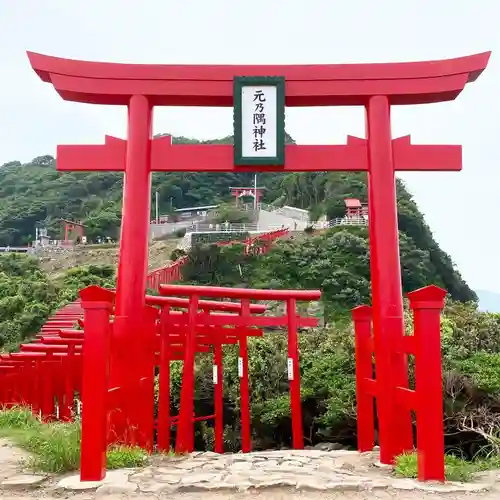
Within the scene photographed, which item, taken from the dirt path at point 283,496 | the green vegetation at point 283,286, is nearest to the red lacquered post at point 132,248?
the green vegetation at point 283,286

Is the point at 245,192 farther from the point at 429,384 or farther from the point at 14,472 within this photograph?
the point at 429,384

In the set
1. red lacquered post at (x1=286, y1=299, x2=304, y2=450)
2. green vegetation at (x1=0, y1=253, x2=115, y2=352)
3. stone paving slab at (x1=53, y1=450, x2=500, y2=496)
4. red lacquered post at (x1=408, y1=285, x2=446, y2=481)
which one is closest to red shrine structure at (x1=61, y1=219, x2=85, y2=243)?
green vegetation at (x1=0, y1=253, x2=115, y2=352)

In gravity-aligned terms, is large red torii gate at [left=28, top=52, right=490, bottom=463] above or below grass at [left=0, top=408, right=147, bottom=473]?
above

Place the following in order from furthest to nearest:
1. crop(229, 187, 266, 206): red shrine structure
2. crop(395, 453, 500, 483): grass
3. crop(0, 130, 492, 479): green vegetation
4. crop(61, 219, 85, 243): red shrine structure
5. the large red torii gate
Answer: crop(61, 219, 85, 243): red shrine structure < crop(229, 187, 266, 206): red shrine structure < crop(0, 130, 492, 479): green vegetation < the large red torii gate < crop(395, 453, 500, 483): grass

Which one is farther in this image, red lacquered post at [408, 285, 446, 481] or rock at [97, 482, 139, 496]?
red lacquered post at [408, 285, 446, 481]

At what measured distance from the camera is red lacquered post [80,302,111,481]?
4.17 metres

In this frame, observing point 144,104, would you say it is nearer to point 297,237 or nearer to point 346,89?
point 346,89

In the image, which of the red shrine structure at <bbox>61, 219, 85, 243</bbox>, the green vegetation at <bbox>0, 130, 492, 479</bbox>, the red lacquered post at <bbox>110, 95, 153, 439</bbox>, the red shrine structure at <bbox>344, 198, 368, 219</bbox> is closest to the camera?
the red lacquered post at <bbox>110, 95, 153, 439</bbox>

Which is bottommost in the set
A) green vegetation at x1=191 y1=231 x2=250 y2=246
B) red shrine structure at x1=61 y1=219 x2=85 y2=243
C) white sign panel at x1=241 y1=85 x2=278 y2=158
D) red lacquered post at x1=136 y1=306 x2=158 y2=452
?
red lacquered post at x1=136 y1=306 x2=158 y2=452

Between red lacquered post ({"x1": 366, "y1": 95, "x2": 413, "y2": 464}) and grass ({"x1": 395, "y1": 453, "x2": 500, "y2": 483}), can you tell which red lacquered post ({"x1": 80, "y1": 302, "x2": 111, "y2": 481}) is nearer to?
grass ({"x1": 395, "y1": 453, "x2": 500, "y2": 483})

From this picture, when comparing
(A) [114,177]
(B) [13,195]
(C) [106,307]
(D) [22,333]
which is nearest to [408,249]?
(D) [22,333]

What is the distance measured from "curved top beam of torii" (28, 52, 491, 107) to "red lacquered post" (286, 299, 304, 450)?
349 cm

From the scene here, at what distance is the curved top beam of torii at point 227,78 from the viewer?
6.15 m

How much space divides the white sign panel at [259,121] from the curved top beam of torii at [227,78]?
0.61 feet
